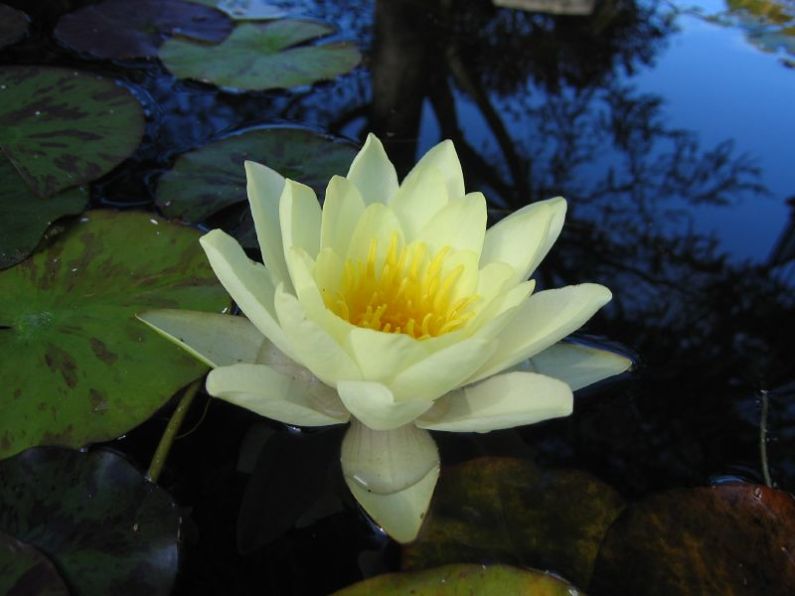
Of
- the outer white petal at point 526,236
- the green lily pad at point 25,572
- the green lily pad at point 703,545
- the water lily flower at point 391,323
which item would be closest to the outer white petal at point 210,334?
the water lily flower at point 391,323

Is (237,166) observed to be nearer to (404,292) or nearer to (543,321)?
(404,292)

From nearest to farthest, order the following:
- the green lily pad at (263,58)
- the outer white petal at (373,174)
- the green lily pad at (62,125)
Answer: the outer white petal at (373,174), the green lily pad at (62,125), the green lily pad at (263,58)

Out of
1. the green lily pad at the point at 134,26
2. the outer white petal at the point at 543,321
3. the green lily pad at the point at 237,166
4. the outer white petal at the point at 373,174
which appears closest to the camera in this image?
the outer white petal at the point at 543,321

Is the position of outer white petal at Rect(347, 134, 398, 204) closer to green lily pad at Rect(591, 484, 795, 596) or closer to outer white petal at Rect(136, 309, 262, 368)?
outer white petal at Rect(136, 309, 262, 368)

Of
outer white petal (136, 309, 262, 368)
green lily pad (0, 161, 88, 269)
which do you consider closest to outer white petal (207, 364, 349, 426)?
outer white petal (136, 309, 262, 368)

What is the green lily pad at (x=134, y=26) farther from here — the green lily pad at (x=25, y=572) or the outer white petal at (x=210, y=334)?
the green lily pad at (x=25, y=572)
